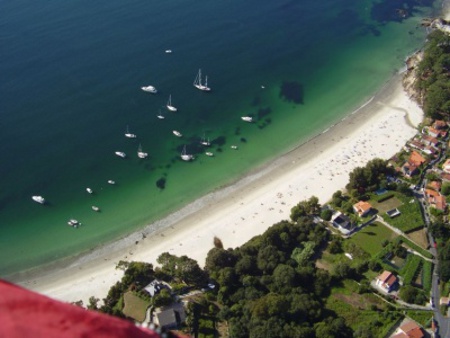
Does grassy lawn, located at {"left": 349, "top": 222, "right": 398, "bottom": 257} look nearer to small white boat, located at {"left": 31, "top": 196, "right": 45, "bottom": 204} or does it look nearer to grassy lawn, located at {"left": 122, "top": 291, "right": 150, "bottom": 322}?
grassy lawn, located at {"left": 122, "top": 291, "right": 150, "bottom": 322}

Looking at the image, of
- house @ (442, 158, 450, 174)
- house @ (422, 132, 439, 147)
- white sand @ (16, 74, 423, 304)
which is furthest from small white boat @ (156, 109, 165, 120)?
house @ (442, 158, 450, 174)

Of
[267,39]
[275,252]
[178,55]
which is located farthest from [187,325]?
[267,39]

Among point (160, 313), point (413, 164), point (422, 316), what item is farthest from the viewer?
point (413, 164)

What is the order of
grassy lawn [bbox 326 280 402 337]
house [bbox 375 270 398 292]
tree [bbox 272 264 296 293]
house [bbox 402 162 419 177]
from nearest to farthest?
grassy lawn [bbox 326 280 402 337]
tree [bbox 272 264 296 293]
house [bbox 375 270 398 292]
house [bbox 402 162 419 177]

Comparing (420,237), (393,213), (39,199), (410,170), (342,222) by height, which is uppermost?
(39,199)

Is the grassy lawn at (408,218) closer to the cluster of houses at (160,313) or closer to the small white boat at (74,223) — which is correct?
the cluster of houses at (160,313)

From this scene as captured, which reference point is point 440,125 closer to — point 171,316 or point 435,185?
point 435,185

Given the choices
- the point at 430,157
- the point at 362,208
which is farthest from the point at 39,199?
the point at 430,157
